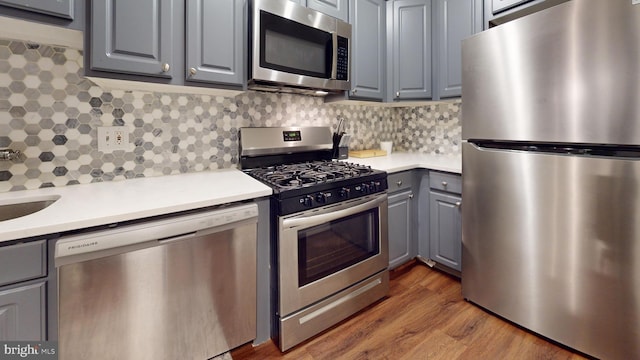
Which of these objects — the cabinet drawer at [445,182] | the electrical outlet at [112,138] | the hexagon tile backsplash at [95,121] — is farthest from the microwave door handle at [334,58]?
the electrical outlet at [112,138]

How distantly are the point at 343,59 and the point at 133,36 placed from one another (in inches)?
50.9

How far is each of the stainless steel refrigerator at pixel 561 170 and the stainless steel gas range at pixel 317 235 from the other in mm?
634

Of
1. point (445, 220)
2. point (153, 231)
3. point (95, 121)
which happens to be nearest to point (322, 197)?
point (153, 231)

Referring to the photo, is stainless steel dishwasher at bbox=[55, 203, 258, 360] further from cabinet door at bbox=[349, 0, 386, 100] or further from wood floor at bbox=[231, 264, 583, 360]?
cabinet door at bbox=[349, 0, 386, 100]

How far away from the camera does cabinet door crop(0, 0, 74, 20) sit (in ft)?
3.53

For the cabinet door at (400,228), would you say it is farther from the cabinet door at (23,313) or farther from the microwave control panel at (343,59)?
the cabinet door at (23,313)

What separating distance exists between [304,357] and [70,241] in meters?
1.15

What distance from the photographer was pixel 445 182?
7.04ft

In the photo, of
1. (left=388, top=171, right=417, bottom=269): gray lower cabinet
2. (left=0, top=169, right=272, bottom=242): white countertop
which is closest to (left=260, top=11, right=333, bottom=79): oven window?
(left=0, top=169, right=272, bottom=242): white countertop

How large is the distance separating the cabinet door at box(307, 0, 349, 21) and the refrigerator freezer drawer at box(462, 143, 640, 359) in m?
1.27

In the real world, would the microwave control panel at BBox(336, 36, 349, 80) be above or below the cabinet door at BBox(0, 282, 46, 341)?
above

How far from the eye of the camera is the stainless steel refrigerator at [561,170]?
1257mm

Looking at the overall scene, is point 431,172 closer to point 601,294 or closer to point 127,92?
point 601,294

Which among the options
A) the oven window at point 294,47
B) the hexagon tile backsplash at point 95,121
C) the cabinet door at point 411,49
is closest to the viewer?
the hexagon tile backsplash at point 95,121
